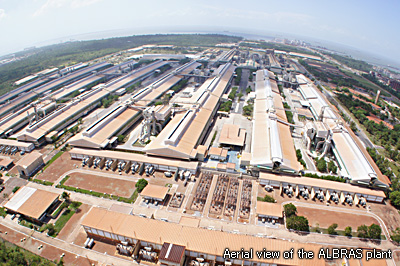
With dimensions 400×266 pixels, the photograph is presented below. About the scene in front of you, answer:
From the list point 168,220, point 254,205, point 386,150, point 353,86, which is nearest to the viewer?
point 168,220

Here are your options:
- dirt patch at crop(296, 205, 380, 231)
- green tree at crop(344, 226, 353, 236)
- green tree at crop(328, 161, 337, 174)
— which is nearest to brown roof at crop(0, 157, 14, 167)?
dirt patch at crop(296, 205, 380, 231)

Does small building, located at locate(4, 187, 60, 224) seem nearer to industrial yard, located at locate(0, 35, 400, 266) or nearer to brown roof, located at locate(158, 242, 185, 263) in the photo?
industrial yard, located at locate(0, 35, 400, 266)

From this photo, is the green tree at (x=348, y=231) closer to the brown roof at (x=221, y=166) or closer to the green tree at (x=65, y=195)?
the brown roof at (x=221, y=166)

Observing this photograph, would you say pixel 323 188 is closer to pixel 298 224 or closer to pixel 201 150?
pixel 298 224

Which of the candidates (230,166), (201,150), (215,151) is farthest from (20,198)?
(230,166)

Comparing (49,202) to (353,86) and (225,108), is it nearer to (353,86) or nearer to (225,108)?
(225,108)

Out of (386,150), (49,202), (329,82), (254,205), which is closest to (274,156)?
(254,205)

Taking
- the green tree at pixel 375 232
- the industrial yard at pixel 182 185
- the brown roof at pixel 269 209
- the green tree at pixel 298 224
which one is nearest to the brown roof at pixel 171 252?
the industrial yard at pixel 182 185

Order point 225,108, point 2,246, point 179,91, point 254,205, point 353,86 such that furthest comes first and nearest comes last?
1. point 353,86
2. point 179,91
3. point 225,108
4. point 254,205
5. point 2,246
